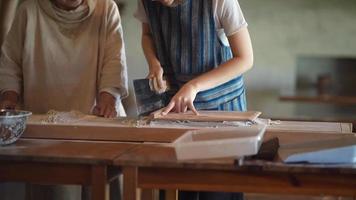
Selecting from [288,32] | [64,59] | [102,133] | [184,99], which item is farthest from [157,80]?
[288,32]

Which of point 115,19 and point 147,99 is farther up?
point 115,19

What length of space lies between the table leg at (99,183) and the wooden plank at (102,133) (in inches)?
10.6

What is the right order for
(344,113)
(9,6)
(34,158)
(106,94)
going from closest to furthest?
(34,158)
(106,94)
(9,6)
(344,113)

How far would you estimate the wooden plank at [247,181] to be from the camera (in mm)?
965

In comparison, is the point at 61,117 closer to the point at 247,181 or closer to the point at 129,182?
the point at 129,182

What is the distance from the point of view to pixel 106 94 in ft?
5.49

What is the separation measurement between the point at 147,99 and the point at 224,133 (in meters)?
0.55

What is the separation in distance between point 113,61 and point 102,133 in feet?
1.46

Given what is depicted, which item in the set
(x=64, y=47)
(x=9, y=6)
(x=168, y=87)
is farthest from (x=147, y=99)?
(x=9, y=6)

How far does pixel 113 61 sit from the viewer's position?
5.57 ft

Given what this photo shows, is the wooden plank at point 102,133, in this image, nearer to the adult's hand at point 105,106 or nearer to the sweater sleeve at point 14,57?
the adult's hand at point 105,106

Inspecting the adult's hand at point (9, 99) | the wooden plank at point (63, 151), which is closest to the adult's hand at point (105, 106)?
the adult's hand at point (9, 99)

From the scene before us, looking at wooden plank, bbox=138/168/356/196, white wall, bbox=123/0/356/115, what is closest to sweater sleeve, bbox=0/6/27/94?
wooden plank, bbox=138/168/356/196

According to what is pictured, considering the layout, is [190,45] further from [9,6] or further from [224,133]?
[9,6]
